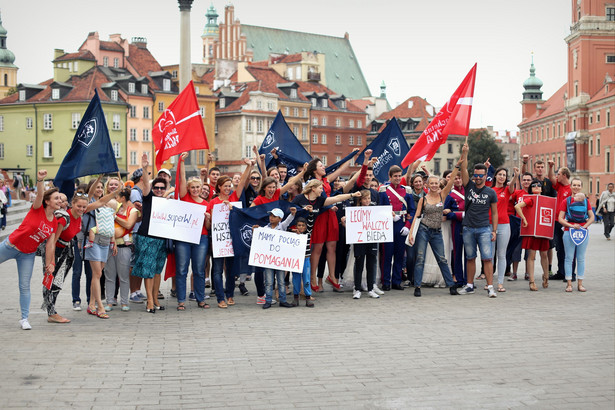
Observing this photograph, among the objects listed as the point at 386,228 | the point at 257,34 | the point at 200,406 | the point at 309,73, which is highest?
the point at 257,34

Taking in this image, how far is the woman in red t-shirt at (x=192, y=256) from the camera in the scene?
12.5 m

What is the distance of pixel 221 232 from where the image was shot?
13070mm

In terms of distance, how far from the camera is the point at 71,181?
40.2 feet

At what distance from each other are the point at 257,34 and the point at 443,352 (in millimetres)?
141071

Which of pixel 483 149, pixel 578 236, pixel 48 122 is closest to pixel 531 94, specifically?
pixel 483 149

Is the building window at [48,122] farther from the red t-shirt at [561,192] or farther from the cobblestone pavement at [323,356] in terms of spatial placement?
the red t-shirt at [561,192]

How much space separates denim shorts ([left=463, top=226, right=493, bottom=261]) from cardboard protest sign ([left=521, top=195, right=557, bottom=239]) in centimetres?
129

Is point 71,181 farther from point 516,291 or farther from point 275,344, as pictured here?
point 516,291

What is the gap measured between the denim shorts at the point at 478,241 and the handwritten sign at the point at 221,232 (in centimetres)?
391

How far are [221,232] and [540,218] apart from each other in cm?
575

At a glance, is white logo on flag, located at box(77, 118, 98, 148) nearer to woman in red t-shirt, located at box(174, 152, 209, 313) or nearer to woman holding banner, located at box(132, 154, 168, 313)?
woman holding banner, located at box(132, 154, 168, 313)

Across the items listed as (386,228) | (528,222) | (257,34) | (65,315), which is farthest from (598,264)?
(257,34)

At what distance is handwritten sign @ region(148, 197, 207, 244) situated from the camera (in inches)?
487

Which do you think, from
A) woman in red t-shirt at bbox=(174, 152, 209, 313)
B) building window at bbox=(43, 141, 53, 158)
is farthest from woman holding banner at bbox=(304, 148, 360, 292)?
building window at bbox=(43, 141, 53, 158)
